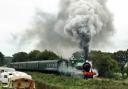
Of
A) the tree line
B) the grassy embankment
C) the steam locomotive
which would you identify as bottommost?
the grassy embankment

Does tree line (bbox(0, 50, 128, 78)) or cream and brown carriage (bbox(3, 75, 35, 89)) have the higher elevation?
tree line (bbox(0, 50, 128, 78))

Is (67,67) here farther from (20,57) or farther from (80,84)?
(20,57)

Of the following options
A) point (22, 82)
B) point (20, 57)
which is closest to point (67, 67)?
point (22, 82)

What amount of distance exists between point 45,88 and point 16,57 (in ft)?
374

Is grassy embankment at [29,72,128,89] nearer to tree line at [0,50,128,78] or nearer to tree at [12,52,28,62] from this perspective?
tree line at [0,50,128,78]

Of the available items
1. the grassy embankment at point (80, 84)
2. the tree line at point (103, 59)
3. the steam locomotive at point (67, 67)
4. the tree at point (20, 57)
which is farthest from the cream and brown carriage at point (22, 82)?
the tree at point (20, 57)

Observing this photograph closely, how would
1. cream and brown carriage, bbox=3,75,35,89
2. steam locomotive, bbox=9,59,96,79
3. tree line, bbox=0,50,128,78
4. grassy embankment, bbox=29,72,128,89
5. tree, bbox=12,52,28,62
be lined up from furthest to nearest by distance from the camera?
tree, bbox=12,52,28,62, tree line, bbox=0,50,128,78, steam locomotive, bbox=9,59,96,79, grassy embankment, bbox=29,72,128,89, cream and brown carriage, bbox=3,75,35,89

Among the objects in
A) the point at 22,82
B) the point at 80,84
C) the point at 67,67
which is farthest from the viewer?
the point at 67,67

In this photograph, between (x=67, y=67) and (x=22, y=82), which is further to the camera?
(x=67, y=67)

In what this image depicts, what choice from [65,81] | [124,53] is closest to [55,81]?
[65,81]

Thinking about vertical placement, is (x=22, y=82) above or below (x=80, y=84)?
above

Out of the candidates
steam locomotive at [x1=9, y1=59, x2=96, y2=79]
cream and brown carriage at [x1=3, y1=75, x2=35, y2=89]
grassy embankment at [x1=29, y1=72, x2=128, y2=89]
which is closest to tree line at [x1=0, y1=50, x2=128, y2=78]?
steam locomotive at [x1=9, y1=59, x2=96, y2=79]

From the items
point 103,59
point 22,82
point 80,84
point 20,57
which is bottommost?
point 80,84

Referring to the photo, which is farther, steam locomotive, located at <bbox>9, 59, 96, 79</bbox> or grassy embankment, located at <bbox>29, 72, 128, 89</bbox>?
steam locomotive, located at <bbox>9, 59, 96, 79</bbox>
